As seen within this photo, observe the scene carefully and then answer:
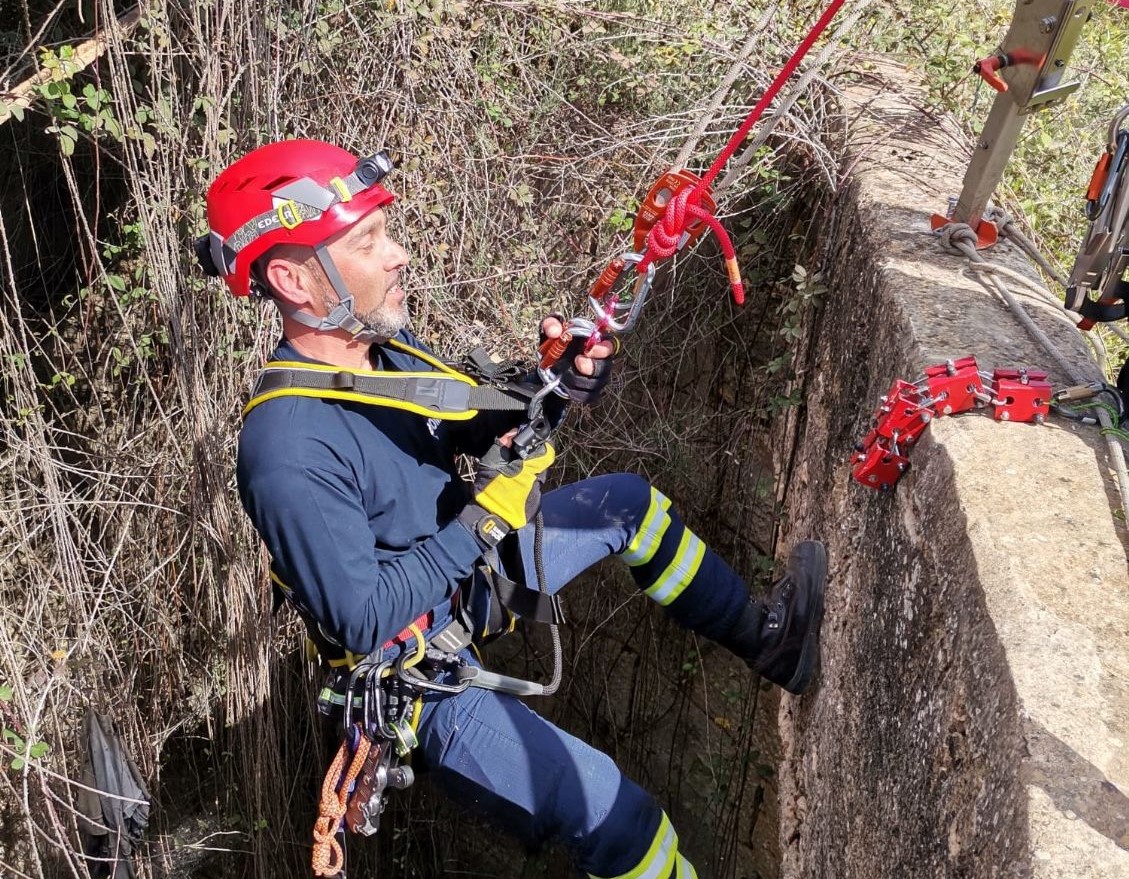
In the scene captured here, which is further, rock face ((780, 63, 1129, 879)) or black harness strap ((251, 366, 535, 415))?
black harness strap ((251, 366, 535, 415))

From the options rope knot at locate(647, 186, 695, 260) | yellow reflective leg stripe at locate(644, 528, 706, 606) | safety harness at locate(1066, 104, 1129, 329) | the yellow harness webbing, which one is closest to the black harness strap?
the yellow harness webbing

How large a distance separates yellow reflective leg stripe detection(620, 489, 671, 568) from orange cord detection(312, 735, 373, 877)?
88 centimetres

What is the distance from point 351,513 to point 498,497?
1.18 ft

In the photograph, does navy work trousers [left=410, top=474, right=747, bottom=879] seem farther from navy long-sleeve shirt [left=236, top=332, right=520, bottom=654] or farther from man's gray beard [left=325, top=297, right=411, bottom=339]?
man's gray beard [left=325, top=297, right=411, bottom=339]

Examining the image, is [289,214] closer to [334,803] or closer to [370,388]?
[370,388]

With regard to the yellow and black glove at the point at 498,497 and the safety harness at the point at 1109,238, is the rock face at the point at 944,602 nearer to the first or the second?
the safety harness at the point at 1109,238

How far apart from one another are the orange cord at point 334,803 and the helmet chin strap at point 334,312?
1052 millimetres

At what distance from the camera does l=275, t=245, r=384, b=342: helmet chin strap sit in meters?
2.48

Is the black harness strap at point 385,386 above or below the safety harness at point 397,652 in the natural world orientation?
above

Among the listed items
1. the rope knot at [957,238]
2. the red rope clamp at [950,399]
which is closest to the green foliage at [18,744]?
the red rope clamp at [950,399]

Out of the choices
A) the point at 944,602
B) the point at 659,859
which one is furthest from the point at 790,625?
the point at 944,602

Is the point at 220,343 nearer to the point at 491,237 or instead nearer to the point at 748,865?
the point at 491,237

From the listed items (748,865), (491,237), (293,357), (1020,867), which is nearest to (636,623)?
(748,865)

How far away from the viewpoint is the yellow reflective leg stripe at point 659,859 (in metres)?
2.57
